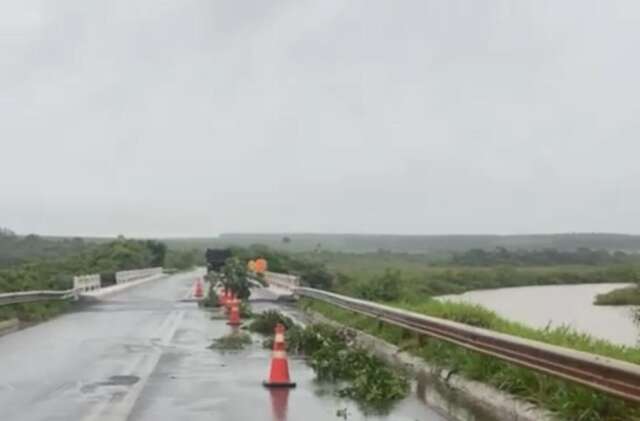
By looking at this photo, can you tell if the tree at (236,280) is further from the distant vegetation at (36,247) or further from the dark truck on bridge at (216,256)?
the distant vegetation at (36,247)

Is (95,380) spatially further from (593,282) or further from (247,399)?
(593,282)

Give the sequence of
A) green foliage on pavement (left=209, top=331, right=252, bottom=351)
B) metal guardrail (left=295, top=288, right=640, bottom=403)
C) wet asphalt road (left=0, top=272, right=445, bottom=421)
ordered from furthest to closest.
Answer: green foliage on pavement (left=209, top=331, right=252, bottom=351) < wet asphalt road (left=0, top=272, right=445, bottom=421) < metal guardrail (left=295, top=288, right=640, bottom=403)

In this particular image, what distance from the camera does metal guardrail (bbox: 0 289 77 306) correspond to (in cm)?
2725

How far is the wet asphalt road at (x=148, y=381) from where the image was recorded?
11430 millimetres

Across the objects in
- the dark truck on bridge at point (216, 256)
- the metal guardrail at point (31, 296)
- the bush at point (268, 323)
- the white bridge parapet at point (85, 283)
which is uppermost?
the dark truck on bridge at point (216, 256)

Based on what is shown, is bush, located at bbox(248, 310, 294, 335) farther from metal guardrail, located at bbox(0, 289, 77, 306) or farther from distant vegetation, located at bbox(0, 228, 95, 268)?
distant vegetation, located at bbox(0, 228, 95, 268)

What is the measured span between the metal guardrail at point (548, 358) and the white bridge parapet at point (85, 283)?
27457 mm

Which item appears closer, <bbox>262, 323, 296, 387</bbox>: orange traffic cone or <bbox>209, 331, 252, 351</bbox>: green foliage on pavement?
<bbox>262, 323, 296, 387</bbox>: orange traffic cone

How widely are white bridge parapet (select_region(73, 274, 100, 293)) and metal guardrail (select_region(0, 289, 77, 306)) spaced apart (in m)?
1.36

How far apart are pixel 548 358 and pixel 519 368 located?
1432 millimetres

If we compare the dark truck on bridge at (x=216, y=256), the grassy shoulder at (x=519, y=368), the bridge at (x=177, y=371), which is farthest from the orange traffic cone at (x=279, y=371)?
the dark truck on bridge at (x=216, y=256)

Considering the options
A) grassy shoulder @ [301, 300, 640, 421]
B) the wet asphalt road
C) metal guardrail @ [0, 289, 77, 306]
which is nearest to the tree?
metal guardrail @ [0, 289, 77, 306]

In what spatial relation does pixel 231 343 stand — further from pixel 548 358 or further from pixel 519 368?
pixel 548 358

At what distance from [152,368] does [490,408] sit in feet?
21.9
